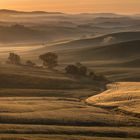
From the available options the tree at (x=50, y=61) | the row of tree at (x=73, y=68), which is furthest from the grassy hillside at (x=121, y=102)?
the tree at (x=50, y=61)

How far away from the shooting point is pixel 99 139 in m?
55.8

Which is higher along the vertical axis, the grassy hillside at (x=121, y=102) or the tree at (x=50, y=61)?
the tree at (x=50, y=61)

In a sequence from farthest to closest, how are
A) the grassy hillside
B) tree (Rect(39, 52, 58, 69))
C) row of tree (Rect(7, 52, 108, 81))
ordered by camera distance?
tree (Rect(39, 52, 58, 69)) < row of tree (Rect(7, 52, 108, 81)) < the grassy hillside

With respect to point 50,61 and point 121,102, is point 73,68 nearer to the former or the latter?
point 50,61

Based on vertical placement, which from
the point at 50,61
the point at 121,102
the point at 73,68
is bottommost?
the point at 121,102

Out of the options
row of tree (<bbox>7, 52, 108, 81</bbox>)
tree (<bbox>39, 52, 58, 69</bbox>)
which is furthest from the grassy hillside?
tree (<bbox>39, 52, 58, 69</bbox>)

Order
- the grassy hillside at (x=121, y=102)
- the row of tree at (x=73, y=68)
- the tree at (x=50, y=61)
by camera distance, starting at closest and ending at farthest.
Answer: the grassy hillside at (x=121, y=102)
the row of tree at (x=73, y=68)
the tree at (x=50, y=61)

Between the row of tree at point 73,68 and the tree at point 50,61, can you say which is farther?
the tree at point 50,61

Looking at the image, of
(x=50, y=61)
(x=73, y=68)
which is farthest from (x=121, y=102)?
(x=50, y=61)

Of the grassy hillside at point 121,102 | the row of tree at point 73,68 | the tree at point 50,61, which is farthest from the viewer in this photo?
the tree at point 50,61

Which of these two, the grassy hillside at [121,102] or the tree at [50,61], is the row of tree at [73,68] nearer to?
the tree at [50,61]

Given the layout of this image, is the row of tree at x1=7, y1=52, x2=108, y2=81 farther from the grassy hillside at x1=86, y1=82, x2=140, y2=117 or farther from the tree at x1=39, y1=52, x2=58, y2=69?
the grassy hillside at x1=86, y1=82, x2=140, y2=117

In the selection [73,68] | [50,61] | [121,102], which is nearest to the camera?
[121,102]

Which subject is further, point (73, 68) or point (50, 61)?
point (50, 61)
